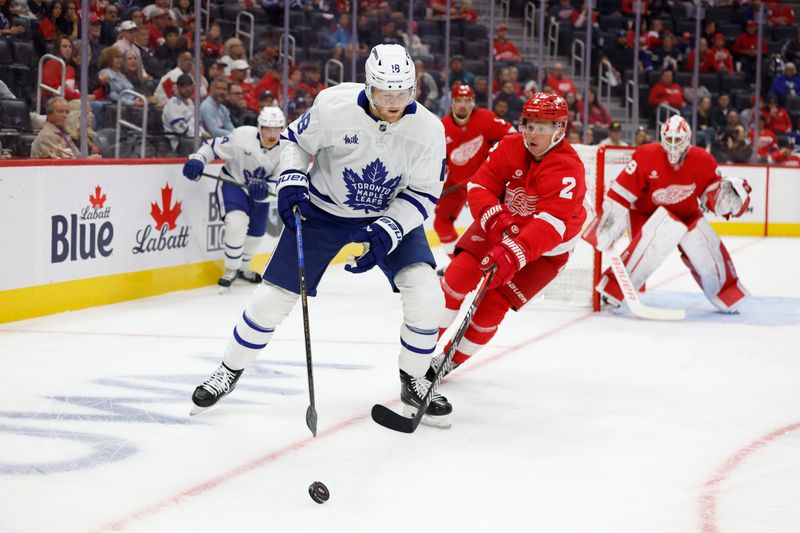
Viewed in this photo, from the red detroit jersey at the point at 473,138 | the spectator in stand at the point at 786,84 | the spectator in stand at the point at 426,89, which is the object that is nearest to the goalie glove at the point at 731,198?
the red detroit jersey at the point at 473,138

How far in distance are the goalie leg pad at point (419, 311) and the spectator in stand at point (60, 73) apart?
10.0 feet

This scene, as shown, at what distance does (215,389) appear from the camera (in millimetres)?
3529

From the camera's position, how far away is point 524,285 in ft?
13.1

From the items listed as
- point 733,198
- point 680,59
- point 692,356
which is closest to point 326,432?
point 692,356

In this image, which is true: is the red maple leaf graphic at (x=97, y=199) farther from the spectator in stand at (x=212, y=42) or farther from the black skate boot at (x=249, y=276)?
the spectator in stand at (x=212, y=42)

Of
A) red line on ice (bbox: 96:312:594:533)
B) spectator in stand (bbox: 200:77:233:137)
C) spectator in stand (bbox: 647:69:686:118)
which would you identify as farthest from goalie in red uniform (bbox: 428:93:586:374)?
spectator in stand (bbox: 647:69:686:118)

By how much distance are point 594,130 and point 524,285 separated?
7368 mm

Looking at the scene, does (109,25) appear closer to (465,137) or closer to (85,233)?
(85,233)

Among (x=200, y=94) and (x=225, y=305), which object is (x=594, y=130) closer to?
(x=200, y=94)

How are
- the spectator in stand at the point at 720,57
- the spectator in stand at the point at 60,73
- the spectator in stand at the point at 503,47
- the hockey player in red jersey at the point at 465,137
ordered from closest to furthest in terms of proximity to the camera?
the spectator in stand at the point at 60,73 → the hockey player in red jersey at the point at 465,137 → the spectator in stand at the point at 503,47 → the spectator in stand at the point at 720,57

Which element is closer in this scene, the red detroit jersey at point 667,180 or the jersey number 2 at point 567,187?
the jersey number 2 at point 567,187

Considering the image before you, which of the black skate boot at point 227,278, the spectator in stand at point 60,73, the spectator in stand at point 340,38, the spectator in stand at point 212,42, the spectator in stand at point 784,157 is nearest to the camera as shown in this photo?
the spectator in stand at point 60,73

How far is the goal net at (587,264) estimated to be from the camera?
6266mm

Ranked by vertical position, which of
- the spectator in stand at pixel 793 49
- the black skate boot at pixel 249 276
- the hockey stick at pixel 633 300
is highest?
the spectator in stand at pixel 793 49
